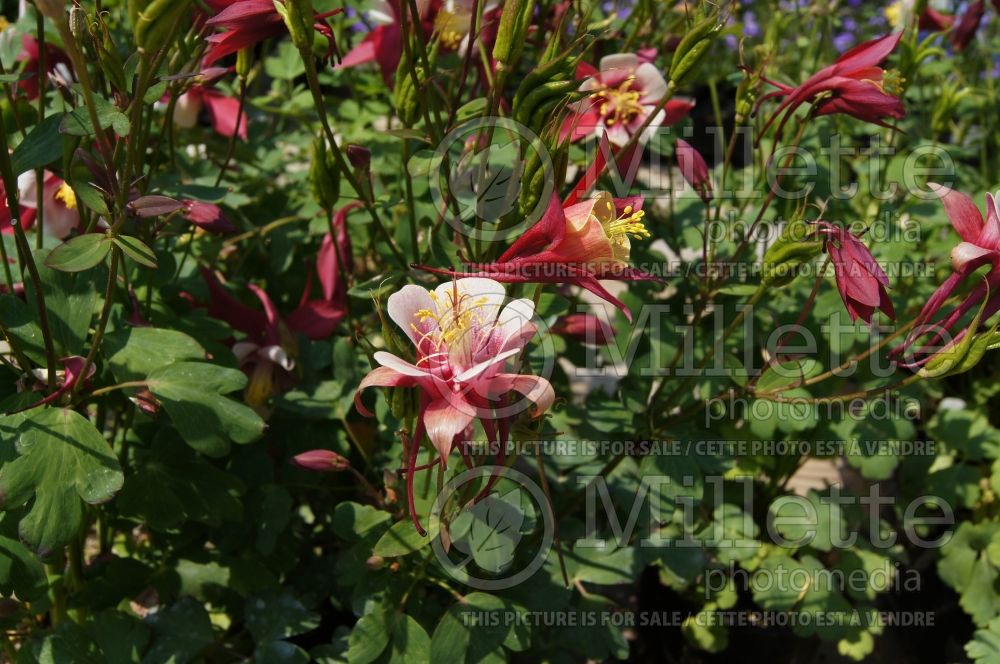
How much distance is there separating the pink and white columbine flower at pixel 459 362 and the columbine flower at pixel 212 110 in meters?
0.76

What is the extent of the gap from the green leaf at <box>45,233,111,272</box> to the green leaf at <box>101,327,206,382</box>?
16 cm

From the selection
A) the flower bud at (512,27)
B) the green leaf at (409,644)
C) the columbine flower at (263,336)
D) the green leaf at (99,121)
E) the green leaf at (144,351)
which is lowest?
the green leaf at (409,644)

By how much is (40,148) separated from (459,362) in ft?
1.67

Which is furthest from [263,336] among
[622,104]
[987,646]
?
[987,646]

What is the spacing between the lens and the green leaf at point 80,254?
0.89m

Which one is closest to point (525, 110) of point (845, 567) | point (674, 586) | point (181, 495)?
point (181, 495)

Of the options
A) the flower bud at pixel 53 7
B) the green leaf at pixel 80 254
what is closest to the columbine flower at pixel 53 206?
the green leaf at pixel 80 254

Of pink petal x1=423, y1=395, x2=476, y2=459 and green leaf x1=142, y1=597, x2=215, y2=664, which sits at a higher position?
pink petal x1=423, y1=395, x2=476, y2=459

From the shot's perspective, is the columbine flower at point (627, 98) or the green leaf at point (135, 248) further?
the columbine flower at point (627, 98)

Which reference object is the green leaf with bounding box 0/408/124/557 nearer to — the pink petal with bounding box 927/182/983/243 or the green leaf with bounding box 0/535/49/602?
the green leaf with bounding box 0/535/49/602

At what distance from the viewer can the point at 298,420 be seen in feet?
4.46

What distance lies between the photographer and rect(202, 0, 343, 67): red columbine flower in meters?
0.92

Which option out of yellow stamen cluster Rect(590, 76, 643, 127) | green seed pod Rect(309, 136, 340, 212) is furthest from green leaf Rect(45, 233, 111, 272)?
yellow stamen cluster Rect(590, 76, 643, 127)

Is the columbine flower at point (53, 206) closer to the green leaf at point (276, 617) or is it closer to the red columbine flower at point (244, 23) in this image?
the red columbine flower at point (244, 23)
